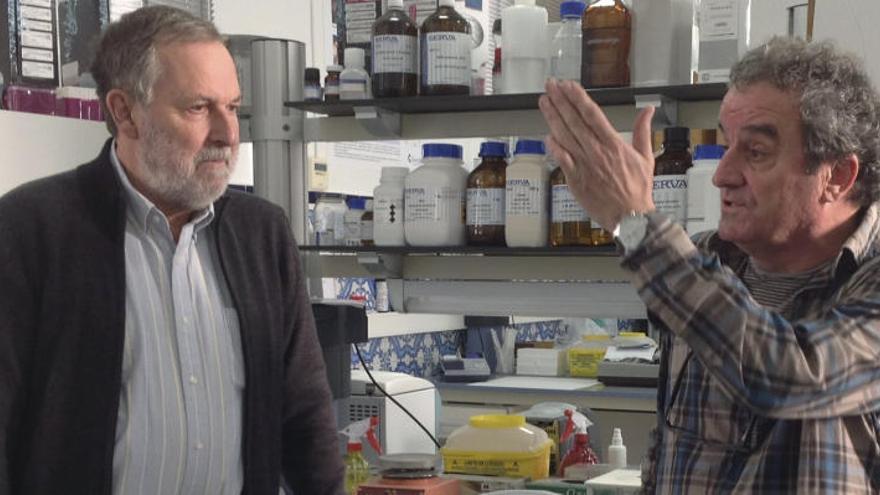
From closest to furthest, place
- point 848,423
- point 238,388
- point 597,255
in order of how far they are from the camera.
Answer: point 848,423, point 238,388, point 597,255

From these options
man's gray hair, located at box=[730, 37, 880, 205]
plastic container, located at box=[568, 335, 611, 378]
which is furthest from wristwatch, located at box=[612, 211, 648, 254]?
plastic container, located at box=[568, 335, 611, 378]

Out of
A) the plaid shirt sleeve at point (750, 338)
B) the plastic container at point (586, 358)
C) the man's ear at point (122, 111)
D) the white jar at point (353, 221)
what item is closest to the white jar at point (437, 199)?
the white jar at point (353, 221)

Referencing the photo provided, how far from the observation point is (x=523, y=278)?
8.86 ft

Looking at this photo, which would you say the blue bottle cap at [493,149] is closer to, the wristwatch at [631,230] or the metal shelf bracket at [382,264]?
the metal shelf bracket at [382,264]

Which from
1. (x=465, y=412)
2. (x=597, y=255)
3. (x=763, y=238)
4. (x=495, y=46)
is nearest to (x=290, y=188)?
(x=495, y=46)

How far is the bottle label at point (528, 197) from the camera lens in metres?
2.48

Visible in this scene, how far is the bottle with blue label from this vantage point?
7.66ft

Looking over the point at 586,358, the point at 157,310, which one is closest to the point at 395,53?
the point at 157,310

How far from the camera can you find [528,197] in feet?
8.16

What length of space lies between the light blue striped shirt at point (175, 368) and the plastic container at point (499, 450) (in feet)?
2.19

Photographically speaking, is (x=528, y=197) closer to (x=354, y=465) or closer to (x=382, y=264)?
(x=382, y=264)

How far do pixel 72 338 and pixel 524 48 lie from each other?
117 cm

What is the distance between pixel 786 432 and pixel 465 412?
376cm

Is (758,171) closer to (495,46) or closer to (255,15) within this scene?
(495,46)
